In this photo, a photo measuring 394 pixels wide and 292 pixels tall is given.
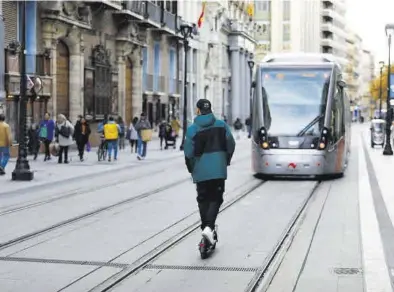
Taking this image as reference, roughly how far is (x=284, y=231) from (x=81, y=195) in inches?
276

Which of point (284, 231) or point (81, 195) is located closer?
point (284, 231)

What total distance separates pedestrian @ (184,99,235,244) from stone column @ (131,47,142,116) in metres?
36.3

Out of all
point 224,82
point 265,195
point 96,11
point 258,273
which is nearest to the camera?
point 258,273

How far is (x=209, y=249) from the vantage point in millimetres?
9945

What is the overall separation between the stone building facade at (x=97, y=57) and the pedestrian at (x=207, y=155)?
69.3ft

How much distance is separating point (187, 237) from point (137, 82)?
35.2m

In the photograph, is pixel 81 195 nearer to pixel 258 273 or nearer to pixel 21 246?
pixel 21 246

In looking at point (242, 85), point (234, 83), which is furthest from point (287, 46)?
point (234, 83)

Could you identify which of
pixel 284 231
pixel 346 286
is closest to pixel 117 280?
pixel 346 286

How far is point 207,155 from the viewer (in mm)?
9906

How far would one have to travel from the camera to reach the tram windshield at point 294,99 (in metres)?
21.7

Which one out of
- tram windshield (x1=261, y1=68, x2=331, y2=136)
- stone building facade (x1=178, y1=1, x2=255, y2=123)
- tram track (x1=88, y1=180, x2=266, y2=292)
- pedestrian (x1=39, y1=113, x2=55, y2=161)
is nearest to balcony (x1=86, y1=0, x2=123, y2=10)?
pedestrian (x1=39, y1=113, x2=55, y2=161)

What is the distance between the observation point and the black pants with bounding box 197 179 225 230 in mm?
9969

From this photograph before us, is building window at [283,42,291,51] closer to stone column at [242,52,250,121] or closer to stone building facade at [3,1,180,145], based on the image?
stone column at [242,52,250,121]
